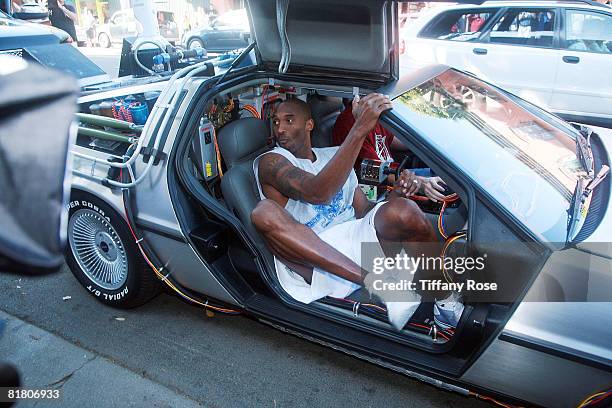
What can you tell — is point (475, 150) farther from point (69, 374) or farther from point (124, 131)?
point (69, 374)

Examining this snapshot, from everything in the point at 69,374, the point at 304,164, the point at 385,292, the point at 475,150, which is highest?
the point at 475,150

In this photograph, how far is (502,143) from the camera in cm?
206

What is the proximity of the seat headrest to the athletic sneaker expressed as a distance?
1.28 meters

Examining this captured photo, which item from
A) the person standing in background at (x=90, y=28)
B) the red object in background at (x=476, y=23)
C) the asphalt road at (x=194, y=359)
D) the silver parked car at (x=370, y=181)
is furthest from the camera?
the person standing in background at (x=90, y=28)

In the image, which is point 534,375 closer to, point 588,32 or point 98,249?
point 98,249

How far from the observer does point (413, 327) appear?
1.99 m

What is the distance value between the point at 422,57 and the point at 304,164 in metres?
4.00

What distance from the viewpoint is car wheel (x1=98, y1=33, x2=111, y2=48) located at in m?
16.9

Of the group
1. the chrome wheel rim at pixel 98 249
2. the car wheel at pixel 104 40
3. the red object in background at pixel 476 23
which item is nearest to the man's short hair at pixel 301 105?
the chrome wheel rim at pixel 98 249

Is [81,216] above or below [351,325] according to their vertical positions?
above

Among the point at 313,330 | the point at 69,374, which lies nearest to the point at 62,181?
the point at 313,330

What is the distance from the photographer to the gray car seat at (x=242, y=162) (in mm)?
2312

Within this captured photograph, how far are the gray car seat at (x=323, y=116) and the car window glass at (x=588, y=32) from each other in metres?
3.63

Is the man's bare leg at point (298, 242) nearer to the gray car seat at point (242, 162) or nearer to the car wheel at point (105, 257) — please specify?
the gray car seat at point (242, 162)
